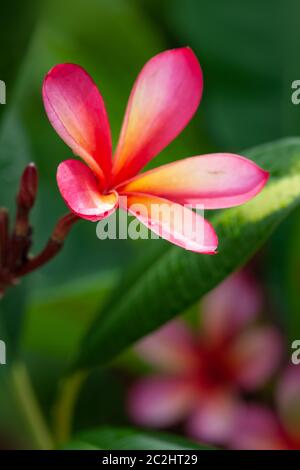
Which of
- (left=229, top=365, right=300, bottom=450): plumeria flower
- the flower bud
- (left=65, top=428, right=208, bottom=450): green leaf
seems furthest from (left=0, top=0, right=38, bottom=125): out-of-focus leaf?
(left=229, top=365, right=300, bottom=450): plumeria flower

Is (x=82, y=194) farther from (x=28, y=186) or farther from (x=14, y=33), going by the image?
(x=14, y=33)

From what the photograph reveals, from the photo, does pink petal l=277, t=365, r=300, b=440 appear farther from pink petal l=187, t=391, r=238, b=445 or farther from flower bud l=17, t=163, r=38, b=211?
flower bud l=17, t=163, r=38, b=211

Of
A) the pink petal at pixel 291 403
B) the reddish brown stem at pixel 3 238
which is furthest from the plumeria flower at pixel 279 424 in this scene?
the reddish brown stem at pixel 3 238

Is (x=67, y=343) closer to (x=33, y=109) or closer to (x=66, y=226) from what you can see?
(x=33, y=109)

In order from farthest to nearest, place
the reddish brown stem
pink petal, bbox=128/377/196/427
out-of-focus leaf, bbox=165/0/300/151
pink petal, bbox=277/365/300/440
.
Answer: out-of-focus leaf, bbox=165/0/300/151 → pink petal, bbox=128/377/196/427 → pink petal, bbox=277/365/300/440 → the reddish brown stem

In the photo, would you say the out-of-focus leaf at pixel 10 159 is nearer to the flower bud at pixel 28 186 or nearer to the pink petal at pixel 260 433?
the flower bud at pixel 28 186

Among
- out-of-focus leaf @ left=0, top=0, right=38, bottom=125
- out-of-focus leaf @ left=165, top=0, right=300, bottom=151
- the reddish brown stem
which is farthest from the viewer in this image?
out-of-focus leaf @ left=165, top=0, right=300, bottom=151

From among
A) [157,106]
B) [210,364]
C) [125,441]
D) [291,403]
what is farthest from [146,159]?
[210,364]
